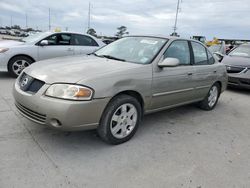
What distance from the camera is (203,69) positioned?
15.0 feet

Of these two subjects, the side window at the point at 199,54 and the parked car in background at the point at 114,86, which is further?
the side window at the point at 199,54

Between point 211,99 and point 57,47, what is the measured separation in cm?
472

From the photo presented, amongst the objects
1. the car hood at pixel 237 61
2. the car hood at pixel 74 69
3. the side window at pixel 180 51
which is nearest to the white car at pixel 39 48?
the car hood at pixel 74 69

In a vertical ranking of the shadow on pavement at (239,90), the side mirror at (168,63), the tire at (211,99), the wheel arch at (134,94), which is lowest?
the shadow on pavement at (239,90)

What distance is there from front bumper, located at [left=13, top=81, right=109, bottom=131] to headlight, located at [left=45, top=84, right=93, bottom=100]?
51 mm

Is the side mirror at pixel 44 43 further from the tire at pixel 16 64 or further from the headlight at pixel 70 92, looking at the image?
the headlight at pixel 70 92

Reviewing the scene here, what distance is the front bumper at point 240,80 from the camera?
7.11 m

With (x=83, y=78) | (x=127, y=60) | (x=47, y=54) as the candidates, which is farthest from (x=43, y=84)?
(x=47, y=54)

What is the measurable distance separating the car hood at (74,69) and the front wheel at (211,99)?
2.41m

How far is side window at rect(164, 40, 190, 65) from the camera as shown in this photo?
3895 millimetres

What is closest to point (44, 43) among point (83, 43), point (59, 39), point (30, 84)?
point (59, 39)

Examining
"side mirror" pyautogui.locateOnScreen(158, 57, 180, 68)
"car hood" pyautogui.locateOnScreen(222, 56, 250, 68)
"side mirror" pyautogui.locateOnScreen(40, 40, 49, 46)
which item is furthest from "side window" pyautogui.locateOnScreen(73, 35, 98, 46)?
"side mirror" pyautogui.locateOnScreen(158, 57, 180, 68)

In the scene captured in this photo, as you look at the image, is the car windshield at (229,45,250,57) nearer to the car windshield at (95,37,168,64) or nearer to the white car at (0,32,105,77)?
the white car at (0,32,105,77)

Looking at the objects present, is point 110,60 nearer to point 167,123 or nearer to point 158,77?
point 158,77
